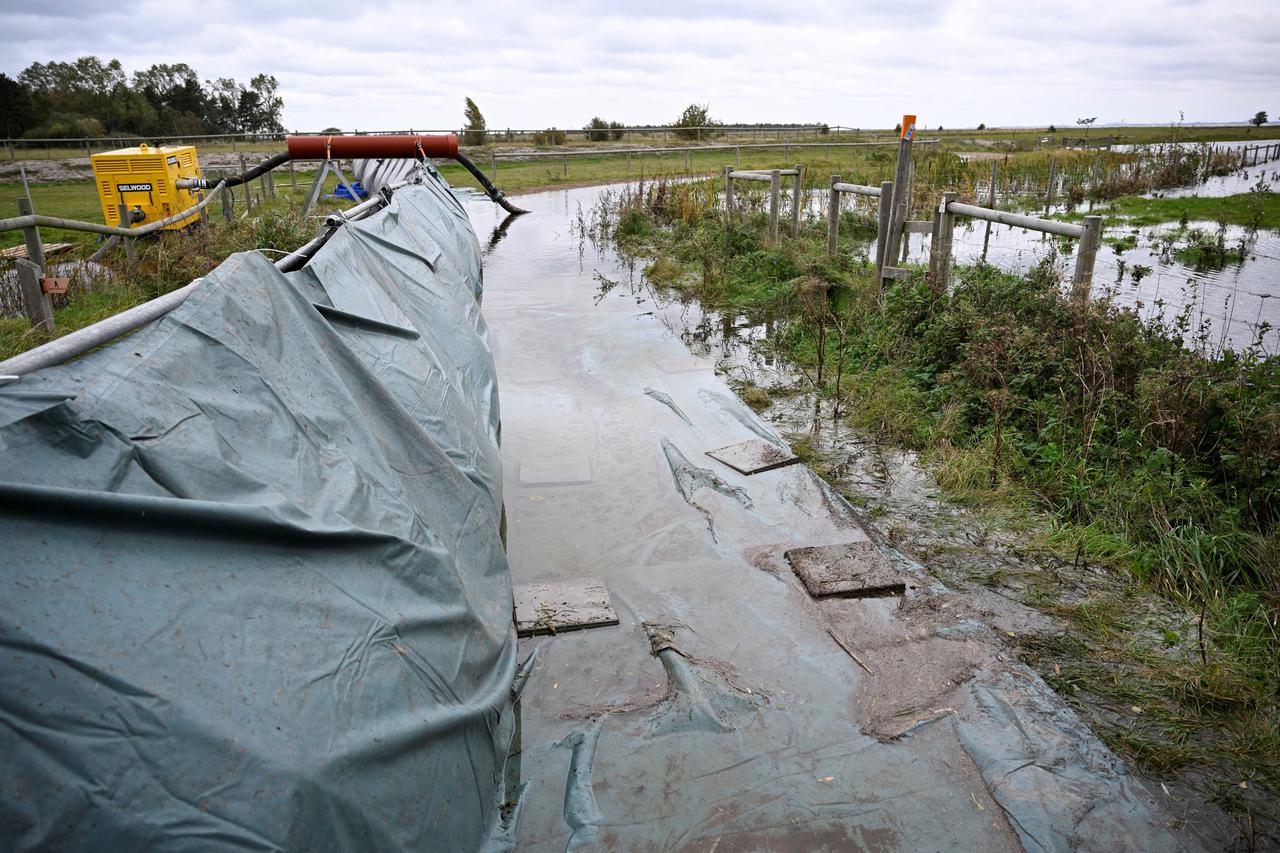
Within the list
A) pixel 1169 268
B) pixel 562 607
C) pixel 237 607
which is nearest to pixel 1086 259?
pixel 562 607

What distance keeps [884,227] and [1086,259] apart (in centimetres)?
263

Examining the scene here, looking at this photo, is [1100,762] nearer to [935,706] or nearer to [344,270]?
[935,706]

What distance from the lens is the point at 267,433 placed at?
2.34 meters

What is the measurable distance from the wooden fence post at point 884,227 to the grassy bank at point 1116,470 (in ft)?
0.95

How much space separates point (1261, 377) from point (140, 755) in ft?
18.6

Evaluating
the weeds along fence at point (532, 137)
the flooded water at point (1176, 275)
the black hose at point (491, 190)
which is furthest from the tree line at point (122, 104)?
the flooded water at point (1176, 275)

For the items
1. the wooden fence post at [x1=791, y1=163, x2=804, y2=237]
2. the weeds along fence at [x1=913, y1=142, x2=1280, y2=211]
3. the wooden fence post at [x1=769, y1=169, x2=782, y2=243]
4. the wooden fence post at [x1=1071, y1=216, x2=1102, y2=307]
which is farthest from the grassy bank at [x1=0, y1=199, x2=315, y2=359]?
the weeds along fence at [x1=913, y1=142, x2=1280, y2=211]

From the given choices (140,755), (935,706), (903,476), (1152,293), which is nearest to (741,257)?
(1152,293)

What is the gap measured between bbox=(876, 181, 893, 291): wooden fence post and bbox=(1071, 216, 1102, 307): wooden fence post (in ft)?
7.24

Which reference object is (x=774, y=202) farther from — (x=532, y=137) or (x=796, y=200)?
(x=532, y=137)

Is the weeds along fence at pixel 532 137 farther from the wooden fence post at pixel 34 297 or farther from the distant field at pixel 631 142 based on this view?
the wooden fence post at pixel 34 297

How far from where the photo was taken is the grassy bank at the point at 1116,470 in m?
2.97

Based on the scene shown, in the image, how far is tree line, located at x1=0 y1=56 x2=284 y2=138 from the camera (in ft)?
128

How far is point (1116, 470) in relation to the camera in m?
4.45
